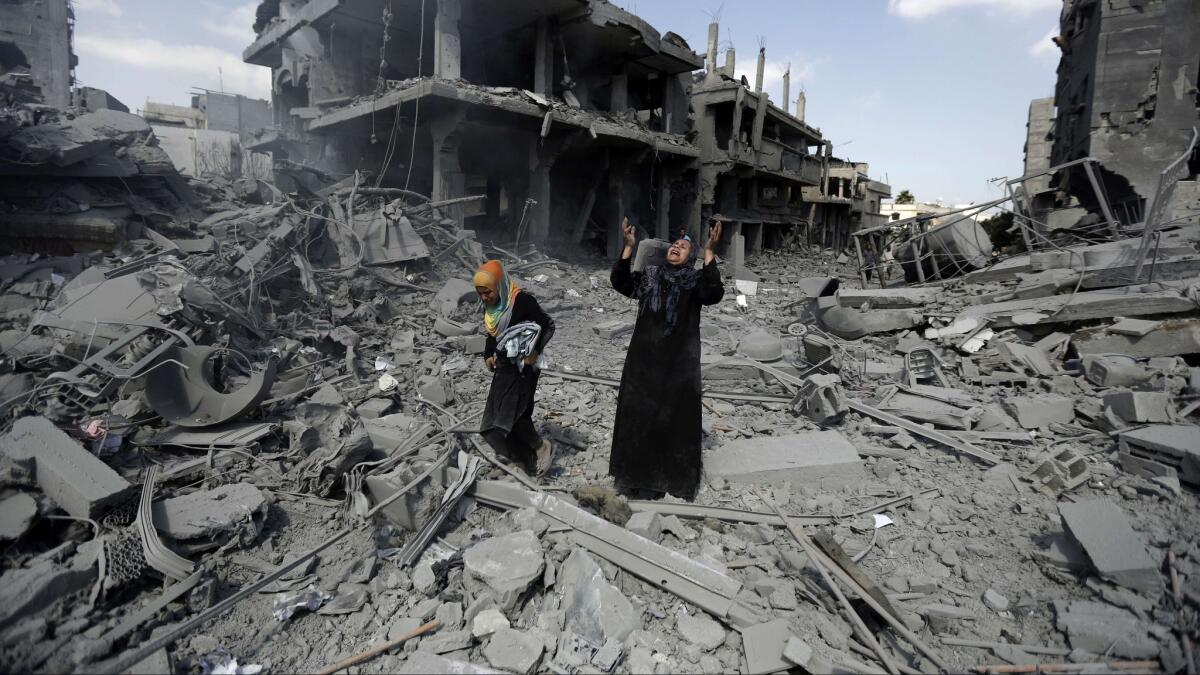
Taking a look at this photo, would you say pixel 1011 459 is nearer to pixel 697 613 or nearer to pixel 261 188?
pixel 697 613

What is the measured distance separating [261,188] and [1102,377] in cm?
1439

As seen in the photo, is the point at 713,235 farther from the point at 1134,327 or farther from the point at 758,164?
the point at 758,164

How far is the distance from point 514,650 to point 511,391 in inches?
67.1

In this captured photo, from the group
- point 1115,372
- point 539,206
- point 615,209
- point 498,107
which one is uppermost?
point 498,107

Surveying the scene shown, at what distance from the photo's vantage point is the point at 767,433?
487 cm

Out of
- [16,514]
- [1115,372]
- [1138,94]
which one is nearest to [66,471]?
[16,514]

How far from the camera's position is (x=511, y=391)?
12.4 ft

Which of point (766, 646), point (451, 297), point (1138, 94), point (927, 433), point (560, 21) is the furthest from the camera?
point (1138, 94)

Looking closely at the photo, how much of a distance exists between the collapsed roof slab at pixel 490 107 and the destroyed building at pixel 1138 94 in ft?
34.8

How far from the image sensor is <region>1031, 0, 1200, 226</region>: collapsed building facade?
13.6m

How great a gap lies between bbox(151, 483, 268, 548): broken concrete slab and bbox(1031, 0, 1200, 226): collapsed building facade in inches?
715

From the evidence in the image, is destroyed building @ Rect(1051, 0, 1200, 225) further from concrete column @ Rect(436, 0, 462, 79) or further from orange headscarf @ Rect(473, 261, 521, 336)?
Result: orange headscarf @ Rect(473, 261, 521, 336)

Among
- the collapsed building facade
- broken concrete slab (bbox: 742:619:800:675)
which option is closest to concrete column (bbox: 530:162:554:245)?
broken concrete slab (bbox: 742:619:800:675)

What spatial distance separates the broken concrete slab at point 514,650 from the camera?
2.34 metres
